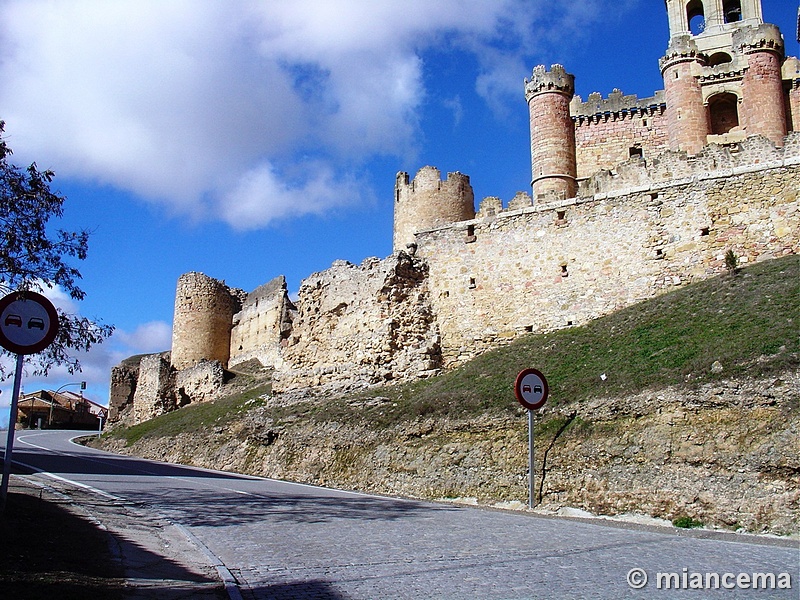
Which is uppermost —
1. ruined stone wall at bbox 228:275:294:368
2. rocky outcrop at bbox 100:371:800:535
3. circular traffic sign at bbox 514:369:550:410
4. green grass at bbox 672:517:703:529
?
ruined stone wall at bbox 228:275:294:368

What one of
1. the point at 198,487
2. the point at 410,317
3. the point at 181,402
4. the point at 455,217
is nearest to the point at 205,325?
the point at 181,402

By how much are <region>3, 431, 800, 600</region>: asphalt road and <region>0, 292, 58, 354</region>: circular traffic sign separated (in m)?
3.13

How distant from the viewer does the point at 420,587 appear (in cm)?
692

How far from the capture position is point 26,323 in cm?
809

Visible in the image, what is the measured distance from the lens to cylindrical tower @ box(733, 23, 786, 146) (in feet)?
108

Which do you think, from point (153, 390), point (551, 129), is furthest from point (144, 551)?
point (153, 390)

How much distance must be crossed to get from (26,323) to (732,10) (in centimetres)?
4877

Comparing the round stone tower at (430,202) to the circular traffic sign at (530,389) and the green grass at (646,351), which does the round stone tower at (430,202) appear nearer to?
the green grass at (646,351)

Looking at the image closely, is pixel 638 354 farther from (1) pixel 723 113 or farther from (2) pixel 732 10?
(2) pixel 732 10

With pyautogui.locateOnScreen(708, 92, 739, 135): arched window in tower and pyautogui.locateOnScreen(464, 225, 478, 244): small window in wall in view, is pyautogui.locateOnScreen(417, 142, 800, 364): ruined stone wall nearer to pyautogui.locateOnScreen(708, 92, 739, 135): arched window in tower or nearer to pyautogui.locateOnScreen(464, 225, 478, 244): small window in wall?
pyautogui.locateOnScreen(464, 225, 478, 244): small window in wall

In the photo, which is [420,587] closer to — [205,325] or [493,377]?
[493,377]

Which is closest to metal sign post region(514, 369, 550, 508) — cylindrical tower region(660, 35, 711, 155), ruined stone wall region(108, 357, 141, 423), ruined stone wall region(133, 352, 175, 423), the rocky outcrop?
the rocky outcrop

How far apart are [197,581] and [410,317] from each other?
58.8 ft

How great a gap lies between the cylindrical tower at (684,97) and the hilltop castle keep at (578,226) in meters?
0.07
